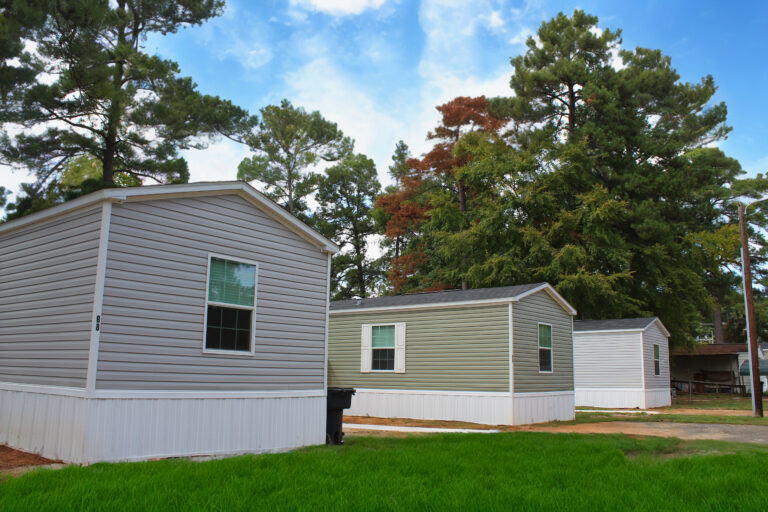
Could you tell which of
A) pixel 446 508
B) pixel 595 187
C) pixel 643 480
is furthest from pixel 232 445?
pixel 595 187

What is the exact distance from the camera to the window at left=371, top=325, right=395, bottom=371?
16438 millimetres

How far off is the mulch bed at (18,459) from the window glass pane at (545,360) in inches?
447

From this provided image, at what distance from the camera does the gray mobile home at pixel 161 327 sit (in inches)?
303

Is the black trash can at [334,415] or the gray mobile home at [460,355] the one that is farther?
the gray mobile home at [460,355]

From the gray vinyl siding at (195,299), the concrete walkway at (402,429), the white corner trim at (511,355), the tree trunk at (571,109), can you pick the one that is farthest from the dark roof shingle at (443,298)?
the tree trunk at (571,109)

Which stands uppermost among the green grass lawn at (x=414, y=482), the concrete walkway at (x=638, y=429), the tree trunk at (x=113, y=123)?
the tree trunk at (x=113, y=123)

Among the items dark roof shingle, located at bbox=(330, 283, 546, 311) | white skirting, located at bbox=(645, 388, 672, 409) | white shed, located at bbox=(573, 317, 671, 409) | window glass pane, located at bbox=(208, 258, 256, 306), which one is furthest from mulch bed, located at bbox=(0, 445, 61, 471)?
white skirting, located at bbox=(645, 388, 672, 409)

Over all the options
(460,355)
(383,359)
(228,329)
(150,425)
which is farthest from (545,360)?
Answer: (150,425)

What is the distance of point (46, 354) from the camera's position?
8.30m

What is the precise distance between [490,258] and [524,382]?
15210mm

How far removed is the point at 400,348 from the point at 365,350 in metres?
1.13

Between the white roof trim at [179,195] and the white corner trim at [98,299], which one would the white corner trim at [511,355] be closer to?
the white roof trim at [179,195]

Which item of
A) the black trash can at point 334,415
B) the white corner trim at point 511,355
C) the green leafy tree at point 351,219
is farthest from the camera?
the green leafy tree at point 351,219

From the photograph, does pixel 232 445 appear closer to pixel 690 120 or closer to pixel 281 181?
pixel 281 181
